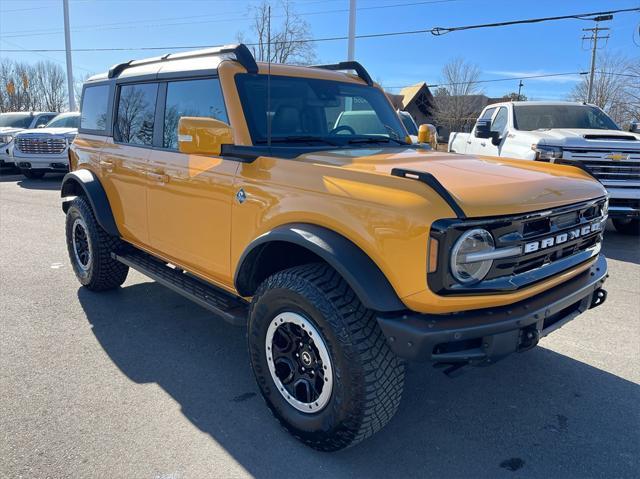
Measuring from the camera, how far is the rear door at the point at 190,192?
3270 millimetres

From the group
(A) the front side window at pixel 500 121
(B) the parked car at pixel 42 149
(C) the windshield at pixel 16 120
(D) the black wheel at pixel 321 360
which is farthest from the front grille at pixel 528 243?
(C) the windshield at pixel 16 120

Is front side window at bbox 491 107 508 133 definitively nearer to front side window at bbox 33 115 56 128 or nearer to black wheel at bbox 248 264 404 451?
black wheel at bbox 248 264 404 451

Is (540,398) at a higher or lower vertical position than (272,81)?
lower

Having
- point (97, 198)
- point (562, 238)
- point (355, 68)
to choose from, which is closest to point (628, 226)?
point (355, 68)

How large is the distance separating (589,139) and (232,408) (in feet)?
22.0

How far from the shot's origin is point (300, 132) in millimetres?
3461

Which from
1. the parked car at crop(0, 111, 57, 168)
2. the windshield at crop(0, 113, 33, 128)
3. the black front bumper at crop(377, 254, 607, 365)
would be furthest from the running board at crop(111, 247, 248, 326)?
the windshield at crop(0, 113, 33, 128)

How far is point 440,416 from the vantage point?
3.04m

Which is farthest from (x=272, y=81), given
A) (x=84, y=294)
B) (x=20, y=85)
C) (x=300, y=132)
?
(x=20, y=85)

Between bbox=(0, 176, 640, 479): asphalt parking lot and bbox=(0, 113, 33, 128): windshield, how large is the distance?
14.9 metres

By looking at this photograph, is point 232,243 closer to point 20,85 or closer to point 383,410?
point 383,410

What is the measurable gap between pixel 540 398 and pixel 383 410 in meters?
1.36

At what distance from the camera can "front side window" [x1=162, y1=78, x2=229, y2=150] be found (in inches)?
134

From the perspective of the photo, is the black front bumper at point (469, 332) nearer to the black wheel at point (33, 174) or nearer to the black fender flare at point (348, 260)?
the black fender flare at point (348, 260)
